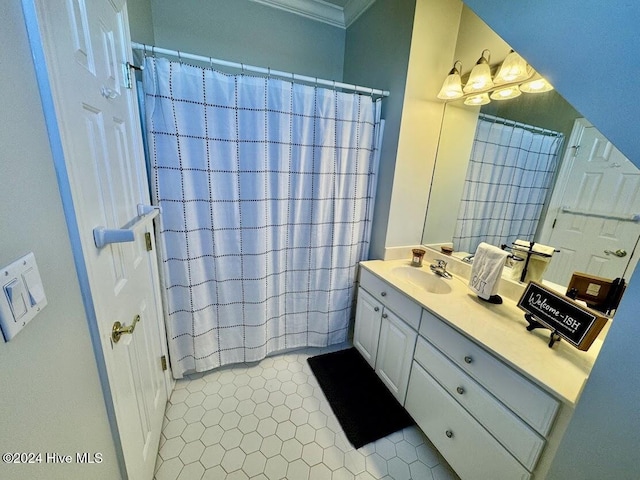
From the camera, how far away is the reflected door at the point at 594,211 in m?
0.99

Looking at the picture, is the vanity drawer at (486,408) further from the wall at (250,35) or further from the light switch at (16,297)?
the wall at (250,35)

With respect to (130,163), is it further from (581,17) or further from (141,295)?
(581,17)

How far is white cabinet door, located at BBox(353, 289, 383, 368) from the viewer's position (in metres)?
1.69

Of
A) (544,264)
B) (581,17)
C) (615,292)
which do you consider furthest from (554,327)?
(581,17)

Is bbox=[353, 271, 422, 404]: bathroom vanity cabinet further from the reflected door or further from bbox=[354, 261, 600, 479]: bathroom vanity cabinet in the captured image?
the reflected door

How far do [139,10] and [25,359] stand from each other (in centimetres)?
178

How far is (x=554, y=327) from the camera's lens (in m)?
0.98

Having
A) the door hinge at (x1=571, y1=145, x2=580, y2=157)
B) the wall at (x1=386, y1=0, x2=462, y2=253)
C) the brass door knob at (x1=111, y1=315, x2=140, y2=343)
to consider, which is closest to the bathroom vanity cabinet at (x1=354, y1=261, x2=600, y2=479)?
the wall at (x1=386, y1=0, x2=462, y2=253)

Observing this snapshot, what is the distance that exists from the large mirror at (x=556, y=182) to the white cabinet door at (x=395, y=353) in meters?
0.70

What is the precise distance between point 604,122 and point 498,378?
0.91 meters

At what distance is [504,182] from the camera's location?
1.54 m

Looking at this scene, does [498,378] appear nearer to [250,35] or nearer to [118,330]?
[118,330]

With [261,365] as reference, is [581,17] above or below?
above

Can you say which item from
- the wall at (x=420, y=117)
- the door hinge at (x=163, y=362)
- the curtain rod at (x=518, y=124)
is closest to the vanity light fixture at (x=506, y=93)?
the curtain rod at (x=518, y=124)
